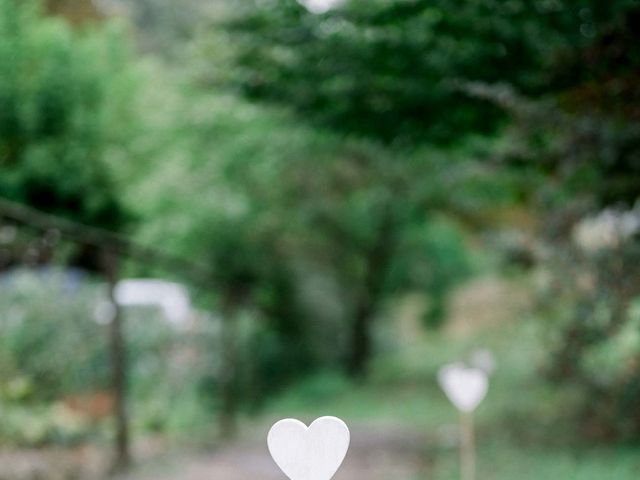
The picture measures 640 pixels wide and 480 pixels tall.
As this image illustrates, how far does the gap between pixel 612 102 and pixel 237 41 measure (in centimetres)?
333

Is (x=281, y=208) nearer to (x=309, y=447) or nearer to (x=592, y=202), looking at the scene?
(x=592, y=202)

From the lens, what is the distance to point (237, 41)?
285 inches

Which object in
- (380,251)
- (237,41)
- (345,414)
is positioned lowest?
(345,414)

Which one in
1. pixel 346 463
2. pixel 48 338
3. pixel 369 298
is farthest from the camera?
pixel 369 298

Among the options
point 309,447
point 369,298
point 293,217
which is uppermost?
point 293,217

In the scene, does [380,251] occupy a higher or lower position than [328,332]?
higher

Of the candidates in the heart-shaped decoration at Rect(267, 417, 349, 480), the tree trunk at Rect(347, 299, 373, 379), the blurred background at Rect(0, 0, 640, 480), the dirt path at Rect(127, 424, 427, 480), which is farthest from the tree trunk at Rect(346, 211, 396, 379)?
the heart-shaped decoration at Rect(267, 417, 349, 480)

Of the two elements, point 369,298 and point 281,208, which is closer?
point 281,208

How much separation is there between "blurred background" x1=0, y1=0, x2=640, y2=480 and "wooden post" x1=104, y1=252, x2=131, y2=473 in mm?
24

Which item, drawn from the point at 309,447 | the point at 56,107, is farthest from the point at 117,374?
the point at 309,447

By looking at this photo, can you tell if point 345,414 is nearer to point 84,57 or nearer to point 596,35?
point 84,57

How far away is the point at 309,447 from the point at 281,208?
11926 mm

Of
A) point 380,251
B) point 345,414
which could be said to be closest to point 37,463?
point 345,414

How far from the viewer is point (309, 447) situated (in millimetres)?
2434
